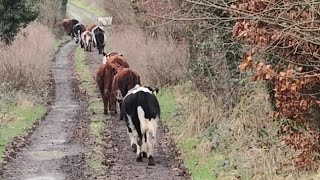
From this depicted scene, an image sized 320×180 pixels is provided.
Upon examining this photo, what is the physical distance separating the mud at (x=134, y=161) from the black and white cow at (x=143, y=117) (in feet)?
→ 0.89

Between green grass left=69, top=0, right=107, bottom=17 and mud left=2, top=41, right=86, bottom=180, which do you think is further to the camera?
green grass left=69, top=0, right=107, bottom=17

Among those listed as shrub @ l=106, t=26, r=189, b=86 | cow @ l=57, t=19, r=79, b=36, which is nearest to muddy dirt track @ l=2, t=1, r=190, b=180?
shrub @ l=106, t=26, r=189, b=86

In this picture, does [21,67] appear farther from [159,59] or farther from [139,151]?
[139,151]

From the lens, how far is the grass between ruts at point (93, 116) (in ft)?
41.3

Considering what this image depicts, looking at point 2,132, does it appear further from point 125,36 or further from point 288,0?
point 125,36

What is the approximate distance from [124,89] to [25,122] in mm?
2733

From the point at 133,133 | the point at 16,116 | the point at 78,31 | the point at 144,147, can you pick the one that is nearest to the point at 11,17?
the point at 16,116

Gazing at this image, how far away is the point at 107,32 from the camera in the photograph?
42.5m

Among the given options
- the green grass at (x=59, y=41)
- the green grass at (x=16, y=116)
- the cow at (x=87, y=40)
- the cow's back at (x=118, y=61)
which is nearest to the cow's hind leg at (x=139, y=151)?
the green grass at (x=16, y=116)

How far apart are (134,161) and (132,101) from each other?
1.18m

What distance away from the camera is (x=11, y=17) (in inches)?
971

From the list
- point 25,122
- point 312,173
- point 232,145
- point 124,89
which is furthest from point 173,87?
point 312,173

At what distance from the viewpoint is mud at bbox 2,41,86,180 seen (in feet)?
38.8

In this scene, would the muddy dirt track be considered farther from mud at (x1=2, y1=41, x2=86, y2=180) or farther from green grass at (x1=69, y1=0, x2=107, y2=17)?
green grass at (x1=69, y1=0, x2=107, y2=17)
